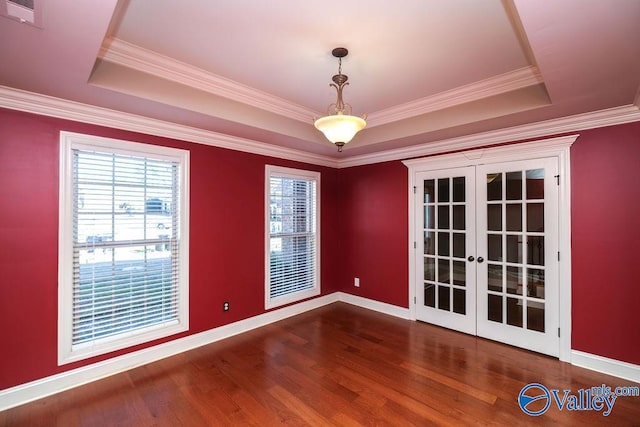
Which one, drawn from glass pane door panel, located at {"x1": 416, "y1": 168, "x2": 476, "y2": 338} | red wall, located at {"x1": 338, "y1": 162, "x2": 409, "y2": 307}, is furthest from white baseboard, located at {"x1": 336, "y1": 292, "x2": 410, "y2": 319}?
glass pane door panel, located at {"x1": 416, "y1": 168, "x2": 476, "y2": 338}

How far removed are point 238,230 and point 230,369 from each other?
63.4 inches

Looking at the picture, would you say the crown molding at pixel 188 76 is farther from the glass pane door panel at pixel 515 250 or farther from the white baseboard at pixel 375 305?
the white baseboard at pixel 375 305

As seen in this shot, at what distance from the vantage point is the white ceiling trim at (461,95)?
8.70ft

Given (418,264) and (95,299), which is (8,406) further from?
(418,264)

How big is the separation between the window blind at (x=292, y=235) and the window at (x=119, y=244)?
1277 mm

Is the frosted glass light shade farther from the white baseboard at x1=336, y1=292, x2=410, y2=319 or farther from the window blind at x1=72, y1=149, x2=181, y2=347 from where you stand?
the white baseboard at x1=336, y1=292, x2=410, y2=319

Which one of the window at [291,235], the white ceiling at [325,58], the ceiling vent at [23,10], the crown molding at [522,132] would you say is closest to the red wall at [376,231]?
the crown molding at [522,132]

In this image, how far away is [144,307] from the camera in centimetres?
301

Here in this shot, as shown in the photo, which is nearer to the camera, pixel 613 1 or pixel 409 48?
pixel 613 1

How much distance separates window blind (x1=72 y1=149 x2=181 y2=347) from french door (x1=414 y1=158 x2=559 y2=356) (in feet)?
10.6

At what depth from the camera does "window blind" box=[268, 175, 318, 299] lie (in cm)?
423

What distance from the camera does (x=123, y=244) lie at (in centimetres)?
285

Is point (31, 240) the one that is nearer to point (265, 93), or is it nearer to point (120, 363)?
point (120, 363)

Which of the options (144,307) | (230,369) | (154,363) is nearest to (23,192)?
(144,307)
